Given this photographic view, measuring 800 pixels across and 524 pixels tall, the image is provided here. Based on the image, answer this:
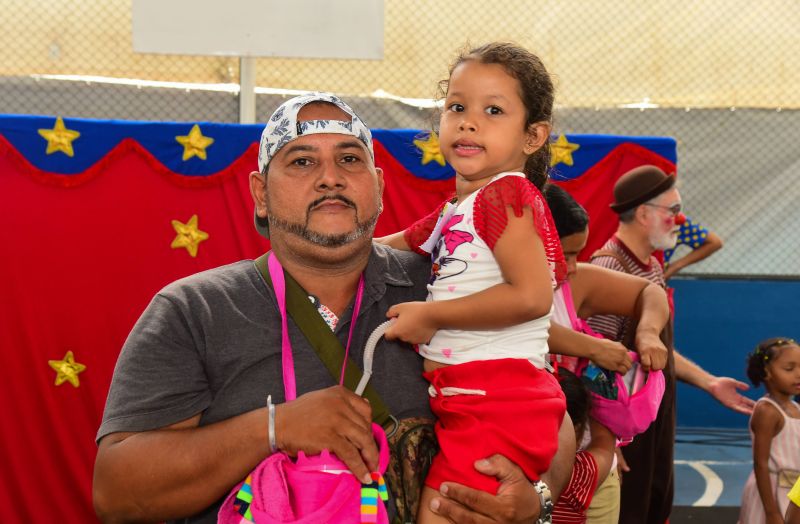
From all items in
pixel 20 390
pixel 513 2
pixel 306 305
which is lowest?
pixel 20 390

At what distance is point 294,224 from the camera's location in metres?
2.30

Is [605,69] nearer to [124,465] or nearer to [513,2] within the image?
[513,2]

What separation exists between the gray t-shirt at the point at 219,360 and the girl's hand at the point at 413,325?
182mm

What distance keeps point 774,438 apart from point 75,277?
353 cm

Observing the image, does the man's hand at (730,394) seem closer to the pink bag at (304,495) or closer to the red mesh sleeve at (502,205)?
the red mesh sleeve at (502,205)

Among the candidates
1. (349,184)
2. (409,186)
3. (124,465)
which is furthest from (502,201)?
(409,186)

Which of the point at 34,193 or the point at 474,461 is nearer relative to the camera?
the point at 474,461

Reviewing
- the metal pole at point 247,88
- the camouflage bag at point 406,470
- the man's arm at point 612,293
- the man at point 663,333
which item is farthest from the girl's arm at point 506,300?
the metal pole at point 247,88

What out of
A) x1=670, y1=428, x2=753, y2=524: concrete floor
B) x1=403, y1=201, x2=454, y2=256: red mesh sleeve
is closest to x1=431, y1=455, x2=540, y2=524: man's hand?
x1=403, y1=201, x2=454, y2=256: red mesh sleeve

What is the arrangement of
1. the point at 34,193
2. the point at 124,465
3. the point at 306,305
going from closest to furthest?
the point at 124,465 < the point at 306,305 < the point at 34,193

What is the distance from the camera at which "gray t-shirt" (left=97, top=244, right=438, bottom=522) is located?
206 centimetres

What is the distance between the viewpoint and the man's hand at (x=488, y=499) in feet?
6.75

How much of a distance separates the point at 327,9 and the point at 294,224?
2.72 m

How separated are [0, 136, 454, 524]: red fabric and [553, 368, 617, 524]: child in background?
220cm
